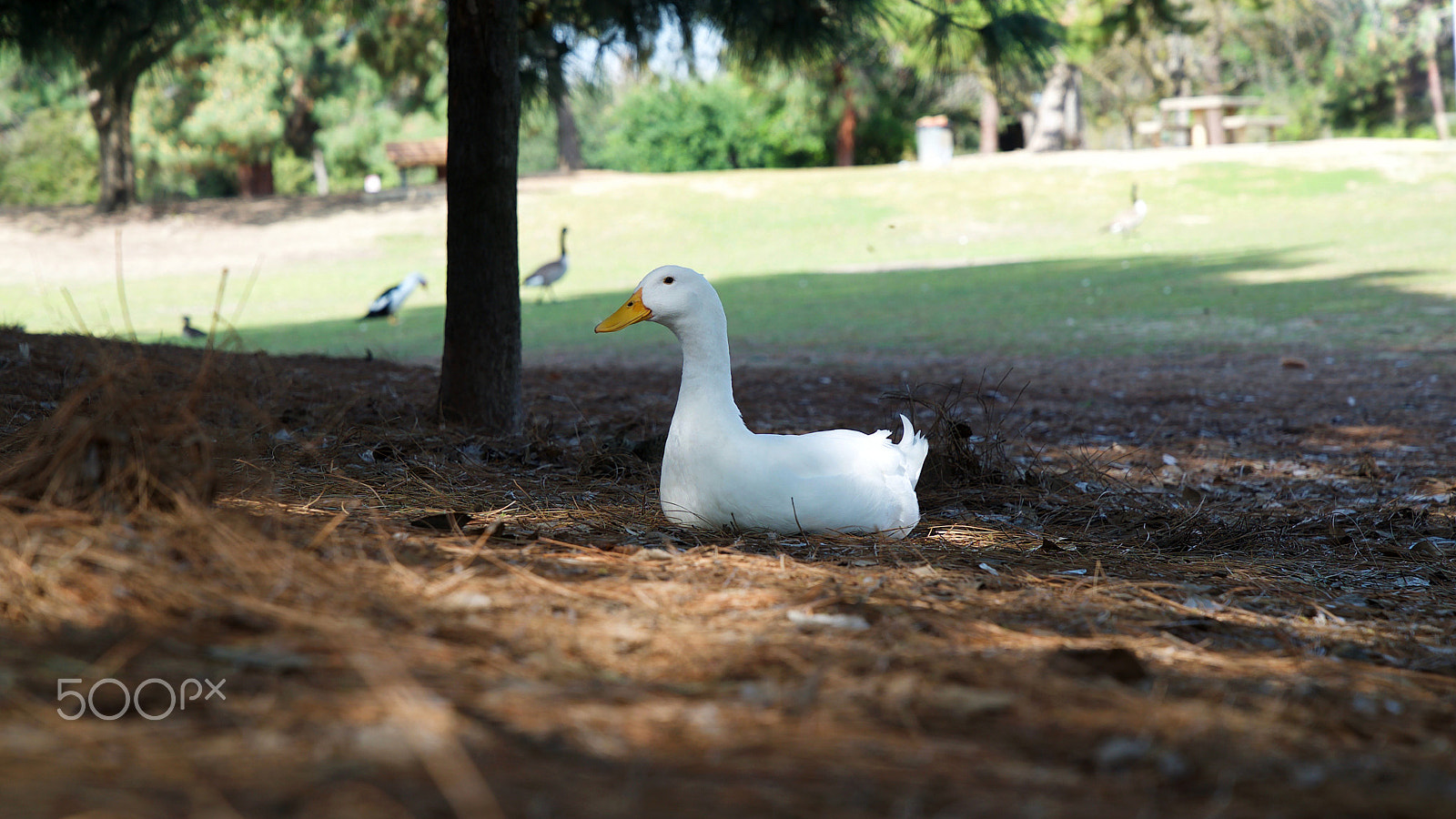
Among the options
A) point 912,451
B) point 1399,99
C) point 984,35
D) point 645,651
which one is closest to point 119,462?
point 645,651

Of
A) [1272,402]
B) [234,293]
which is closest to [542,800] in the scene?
[1272,402]

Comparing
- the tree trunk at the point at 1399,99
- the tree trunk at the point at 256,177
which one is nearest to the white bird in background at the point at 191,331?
the tree trunk at the point at 256,177

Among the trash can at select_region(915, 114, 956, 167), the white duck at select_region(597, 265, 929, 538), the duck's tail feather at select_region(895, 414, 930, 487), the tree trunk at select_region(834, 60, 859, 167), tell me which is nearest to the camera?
the white duck at select_region(597, 265, 929, 538)

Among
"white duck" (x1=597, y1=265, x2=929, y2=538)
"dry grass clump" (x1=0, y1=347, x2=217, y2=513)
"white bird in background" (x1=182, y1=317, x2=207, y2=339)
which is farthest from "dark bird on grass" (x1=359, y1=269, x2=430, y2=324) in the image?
"dry grass clump" (x1=0, y1=347, x2=217, y2=513)

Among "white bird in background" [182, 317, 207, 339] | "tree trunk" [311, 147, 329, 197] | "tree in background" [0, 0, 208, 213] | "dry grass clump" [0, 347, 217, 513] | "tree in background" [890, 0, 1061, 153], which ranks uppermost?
"tree trunk" [311, 147, 329, 197]

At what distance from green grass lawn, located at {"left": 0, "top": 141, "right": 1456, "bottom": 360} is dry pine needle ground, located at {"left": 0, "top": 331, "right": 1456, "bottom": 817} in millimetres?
6048

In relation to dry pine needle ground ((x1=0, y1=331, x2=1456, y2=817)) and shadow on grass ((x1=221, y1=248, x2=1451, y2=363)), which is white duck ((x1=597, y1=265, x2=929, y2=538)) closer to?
dry pine needle ground ((x1=0, y1=331, x2=1456, y2=817))

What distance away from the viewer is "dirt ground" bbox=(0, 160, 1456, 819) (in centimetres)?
150

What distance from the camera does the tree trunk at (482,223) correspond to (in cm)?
487

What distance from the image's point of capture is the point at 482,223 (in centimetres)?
495

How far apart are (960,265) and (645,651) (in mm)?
18655

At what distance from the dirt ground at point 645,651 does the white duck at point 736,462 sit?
9cm

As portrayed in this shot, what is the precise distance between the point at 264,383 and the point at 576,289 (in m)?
14.0

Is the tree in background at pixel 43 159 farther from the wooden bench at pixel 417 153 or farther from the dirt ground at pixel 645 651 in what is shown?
the dirt ground at pixel 645 651
